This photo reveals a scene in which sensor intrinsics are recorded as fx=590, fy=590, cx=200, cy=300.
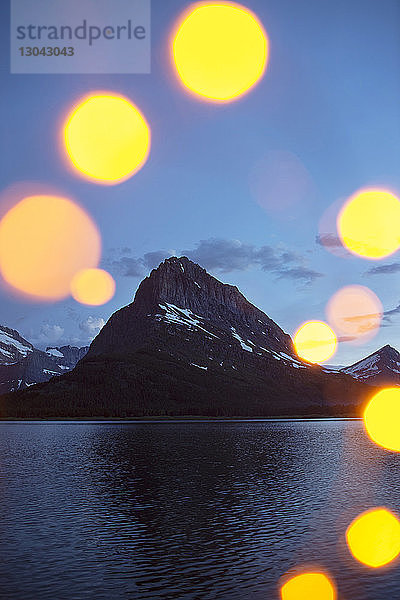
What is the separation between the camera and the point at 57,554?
48.3 meters

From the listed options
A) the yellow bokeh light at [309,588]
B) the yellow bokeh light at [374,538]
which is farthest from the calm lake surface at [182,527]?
the yellow bokeh light at [374,538]

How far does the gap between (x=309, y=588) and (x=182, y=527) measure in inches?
840

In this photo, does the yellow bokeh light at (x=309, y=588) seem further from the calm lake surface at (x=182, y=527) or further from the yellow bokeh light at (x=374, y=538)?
the yellow bokeh light at (x=374, y=538)

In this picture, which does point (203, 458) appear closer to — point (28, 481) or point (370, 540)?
point (28, 481)

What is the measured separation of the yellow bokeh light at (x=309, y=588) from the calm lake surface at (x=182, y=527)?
784mm

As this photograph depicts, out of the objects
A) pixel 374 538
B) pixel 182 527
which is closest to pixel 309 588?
pixel 374 538

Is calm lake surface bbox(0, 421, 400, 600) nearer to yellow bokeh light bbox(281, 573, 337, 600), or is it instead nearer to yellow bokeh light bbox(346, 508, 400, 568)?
yellow bokeh light bbox(281, 573, 337, 600)

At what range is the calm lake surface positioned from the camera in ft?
134

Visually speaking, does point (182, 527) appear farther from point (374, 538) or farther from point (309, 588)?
point (309, 588)

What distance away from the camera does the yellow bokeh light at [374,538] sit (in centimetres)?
4928

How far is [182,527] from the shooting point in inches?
2330

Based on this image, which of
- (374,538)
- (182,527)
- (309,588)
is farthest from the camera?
(182,527)

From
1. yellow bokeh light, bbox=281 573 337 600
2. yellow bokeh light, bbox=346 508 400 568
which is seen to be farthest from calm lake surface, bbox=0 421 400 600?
yellow bokeh light, bbox=346 508 400 568

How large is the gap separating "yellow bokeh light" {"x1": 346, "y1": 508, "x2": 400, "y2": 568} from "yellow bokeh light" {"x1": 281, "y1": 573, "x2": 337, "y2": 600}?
6.74 m
